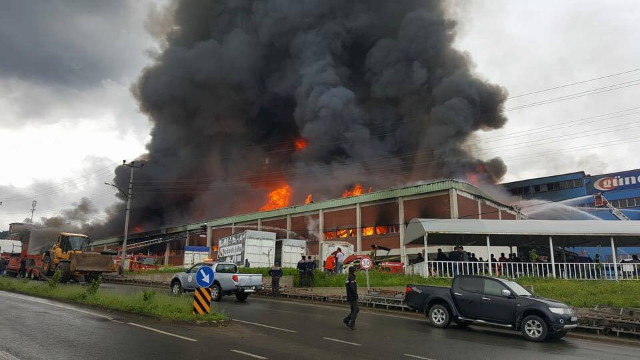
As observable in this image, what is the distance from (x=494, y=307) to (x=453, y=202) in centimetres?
2780

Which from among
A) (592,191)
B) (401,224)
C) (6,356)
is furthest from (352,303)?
(592,191)

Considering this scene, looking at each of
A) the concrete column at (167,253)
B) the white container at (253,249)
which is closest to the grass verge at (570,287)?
the white container at (253,249)

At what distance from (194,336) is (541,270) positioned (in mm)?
16986

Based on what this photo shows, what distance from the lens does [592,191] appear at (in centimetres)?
6838

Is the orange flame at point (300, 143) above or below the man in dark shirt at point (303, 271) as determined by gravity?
above

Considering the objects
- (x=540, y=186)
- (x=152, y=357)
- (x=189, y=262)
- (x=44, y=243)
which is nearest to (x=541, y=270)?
(x=152, y=357)

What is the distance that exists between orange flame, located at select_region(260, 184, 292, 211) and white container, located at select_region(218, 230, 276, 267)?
30.6m

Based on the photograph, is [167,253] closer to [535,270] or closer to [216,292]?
[216,292]

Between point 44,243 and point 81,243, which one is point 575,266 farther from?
point 44,243

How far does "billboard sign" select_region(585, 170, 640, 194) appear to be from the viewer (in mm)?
65500

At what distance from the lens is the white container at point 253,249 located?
29.2 m

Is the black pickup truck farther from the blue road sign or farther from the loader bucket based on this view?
the loader bucket

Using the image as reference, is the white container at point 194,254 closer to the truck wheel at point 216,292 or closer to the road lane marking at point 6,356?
the truck wheel at point 216,292

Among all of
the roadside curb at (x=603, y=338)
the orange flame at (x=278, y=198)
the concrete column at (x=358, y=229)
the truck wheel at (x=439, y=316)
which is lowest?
the roadside curb at (x=603, y=338)
